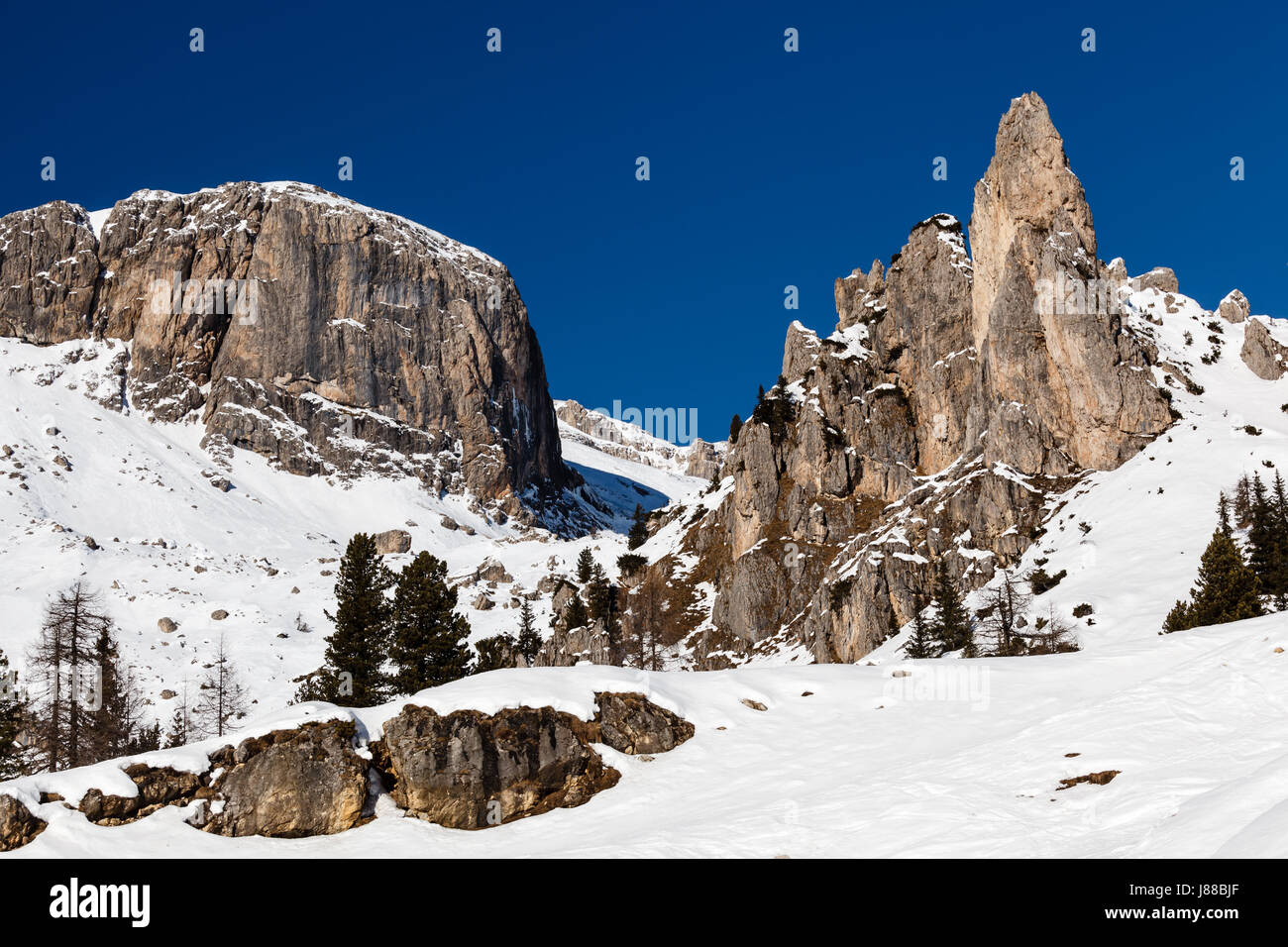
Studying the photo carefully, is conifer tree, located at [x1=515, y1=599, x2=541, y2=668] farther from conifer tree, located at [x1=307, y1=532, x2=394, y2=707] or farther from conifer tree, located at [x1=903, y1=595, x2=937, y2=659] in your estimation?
conifer tree, located at [x1=307, y1=532, x2=394, y2=707]

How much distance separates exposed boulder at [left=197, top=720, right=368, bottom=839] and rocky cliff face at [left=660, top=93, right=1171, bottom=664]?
57.8 meters

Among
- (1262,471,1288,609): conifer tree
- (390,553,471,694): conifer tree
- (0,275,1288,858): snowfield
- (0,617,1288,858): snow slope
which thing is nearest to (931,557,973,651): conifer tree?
(0,275,1288,858): snowfield

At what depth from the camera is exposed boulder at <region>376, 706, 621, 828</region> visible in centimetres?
2662

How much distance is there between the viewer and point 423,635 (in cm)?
4138

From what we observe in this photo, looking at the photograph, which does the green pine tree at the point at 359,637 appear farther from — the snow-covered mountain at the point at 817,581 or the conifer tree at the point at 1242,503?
the conifer tree at the point at 1242,503

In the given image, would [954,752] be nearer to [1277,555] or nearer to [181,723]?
[1277,555]

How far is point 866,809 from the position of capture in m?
21.7

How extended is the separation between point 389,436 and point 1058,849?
629ft

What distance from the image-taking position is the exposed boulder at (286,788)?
83.5ft

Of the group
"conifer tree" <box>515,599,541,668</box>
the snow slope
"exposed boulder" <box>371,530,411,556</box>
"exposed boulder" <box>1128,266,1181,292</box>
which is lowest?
the snow slope

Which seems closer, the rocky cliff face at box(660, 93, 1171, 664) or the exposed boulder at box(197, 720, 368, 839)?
the exposed boulder at box(197, 720, 368, 839)

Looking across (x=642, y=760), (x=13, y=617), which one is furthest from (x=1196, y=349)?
(x=13, y=617)

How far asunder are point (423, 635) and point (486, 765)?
15211 millimetres

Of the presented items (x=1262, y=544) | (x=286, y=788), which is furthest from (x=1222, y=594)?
(x=286, y=788)
